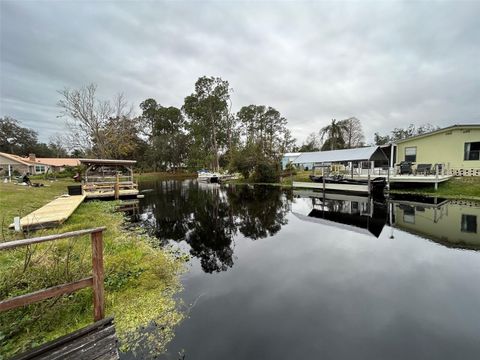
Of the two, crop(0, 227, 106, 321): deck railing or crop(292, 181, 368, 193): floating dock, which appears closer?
crop(0, 227, 106, 321): deck railing

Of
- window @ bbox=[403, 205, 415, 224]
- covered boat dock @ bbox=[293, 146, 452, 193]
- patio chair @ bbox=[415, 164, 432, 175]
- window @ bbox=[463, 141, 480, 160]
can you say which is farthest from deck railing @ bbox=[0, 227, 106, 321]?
window @ bbox=[463, 141, 480, 160]

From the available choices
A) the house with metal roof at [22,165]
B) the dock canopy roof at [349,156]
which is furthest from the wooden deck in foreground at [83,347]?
the house with metal roof at [22,165]

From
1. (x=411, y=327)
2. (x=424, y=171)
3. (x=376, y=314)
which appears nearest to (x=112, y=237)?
(x=376, y=314)

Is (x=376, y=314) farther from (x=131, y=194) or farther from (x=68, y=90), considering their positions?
(x=68, y=90)

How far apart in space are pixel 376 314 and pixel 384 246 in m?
3.86

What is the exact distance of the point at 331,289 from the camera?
441 centimetres

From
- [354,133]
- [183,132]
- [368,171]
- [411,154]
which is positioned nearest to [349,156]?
[368,171]

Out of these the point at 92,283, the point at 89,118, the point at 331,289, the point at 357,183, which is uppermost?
the point at 89,118

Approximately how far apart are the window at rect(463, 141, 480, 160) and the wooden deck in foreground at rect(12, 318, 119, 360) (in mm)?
24890

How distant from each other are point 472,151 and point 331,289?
21391mm

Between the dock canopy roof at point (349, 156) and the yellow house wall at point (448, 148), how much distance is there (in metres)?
4.74

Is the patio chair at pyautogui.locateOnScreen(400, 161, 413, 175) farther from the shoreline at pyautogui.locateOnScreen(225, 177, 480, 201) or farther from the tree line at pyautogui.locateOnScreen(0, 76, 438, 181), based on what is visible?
the tree line at pyautogui.locateOnScreen(0, 76, 438, 181)

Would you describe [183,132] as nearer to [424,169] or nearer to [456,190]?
[424,169]

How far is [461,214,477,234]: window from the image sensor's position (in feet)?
26.6
